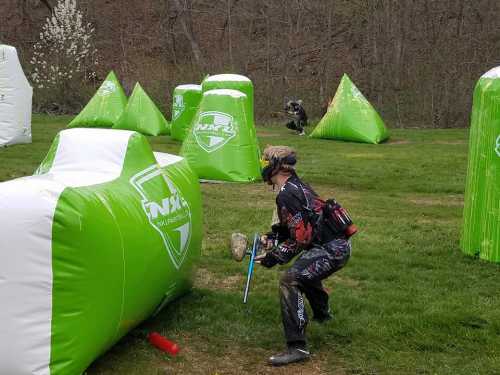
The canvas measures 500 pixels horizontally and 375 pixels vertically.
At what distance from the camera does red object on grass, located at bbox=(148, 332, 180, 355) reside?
4.72 metres

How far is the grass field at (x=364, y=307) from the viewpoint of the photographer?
465 centimetres

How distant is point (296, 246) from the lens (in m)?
4.59

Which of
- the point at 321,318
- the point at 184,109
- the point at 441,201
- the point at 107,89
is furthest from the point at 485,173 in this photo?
the point at 107,89

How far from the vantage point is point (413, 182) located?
39.2ft

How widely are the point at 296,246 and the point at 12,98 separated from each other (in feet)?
40.7

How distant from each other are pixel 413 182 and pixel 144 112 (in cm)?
947

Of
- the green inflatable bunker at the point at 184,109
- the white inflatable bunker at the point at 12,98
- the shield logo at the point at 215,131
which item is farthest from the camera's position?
the green inflatable bunker at the point at 184,109

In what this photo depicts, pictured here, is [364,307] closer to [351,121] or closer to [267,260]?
[267,260]

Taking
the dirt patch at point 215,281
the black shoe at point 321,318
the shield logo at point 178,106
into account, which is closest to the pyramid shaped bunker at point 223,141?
the dirt patch at point 215,281

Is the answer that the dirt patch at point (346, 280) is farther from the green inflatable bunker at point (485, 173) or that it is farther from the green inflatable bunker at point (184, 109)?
the green inflatable bunker at point (184, 109)

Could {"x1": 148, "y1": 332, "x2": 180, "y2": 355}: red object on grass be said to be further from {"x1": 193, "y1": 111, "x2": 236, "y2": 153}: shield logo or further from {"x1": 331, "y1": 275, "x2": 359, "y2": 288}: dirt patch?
{"x1": 193, "y1": 111, "x2": 236, "y2": 153}: shield logo

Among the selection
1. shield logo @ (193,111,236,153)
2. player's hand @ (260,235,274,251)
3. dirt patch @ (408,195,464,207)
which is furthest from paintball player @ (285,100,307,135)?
player's hand @ (260,235,274,251)

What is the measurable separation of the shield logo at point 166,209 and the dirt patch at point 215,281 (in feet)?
3.51

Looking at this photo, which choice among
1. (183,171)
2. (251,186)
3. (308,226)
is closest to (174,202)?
(183,171)
